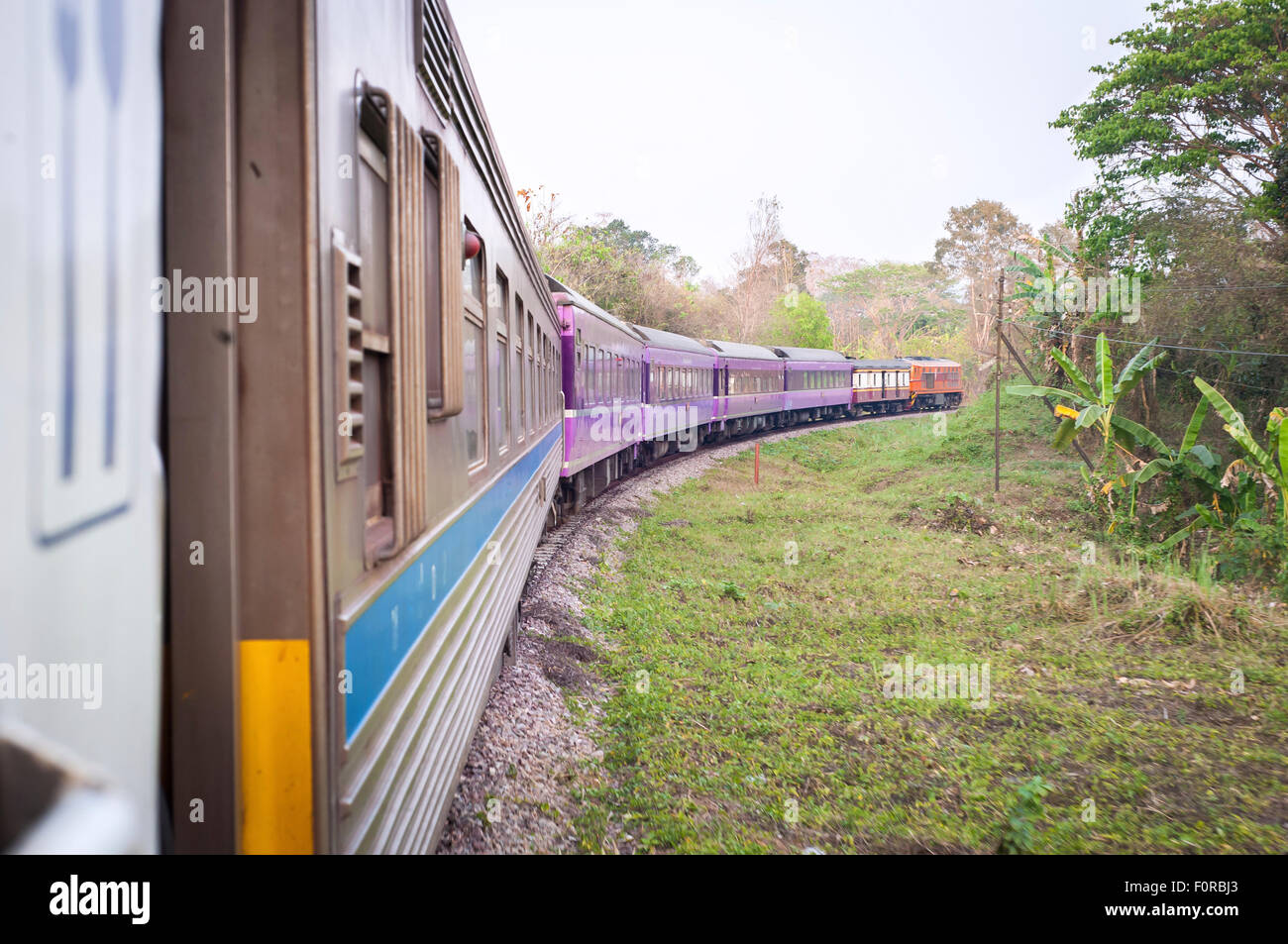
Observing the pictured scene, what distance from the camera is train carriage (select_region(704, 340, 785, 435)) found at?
23825 millimetres

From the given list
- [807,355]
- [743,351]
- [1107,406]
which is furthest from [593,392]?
[807,355]

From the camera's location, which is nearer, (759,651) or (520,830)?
(520,830)

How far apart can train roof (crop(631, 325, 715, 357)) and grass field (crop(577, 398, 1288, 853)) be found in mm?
7055

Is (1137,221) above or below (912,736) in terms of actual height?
above

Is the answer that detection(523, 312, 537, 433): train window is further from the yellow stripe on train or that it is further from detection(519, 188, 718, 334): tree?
detection(519, 188, 718, 334): tree

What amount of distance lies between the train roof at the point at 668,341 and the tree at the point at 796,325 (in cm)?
2025

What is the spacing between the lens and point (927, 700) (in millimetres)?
5520

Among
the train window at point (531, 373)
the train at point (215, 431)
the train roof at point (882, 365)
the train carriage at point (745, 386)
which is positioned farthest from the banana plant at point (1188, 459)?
the train roof at point (882, 365)

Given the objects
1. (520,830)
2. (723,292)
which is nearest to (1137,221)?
(520,830)

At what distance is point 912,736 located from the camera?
16.3 feet

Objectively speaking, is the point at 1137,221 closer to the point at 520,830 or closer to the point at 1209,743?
the point at 1209,743

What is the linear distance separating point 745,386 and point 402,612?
79.1 feet
